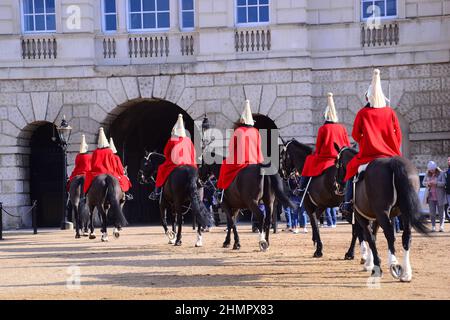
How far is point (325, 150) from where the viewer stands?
15.5 meters

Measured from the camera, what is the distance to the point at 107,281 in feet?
40.7

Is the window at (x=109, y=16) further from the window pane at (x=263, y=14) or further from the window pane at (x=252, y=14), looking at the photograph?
the window pane at (x=263, y=14)

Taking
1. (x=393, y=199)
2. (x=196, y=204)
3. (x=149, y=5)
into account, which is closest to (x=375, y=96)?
(x=393, y=199)

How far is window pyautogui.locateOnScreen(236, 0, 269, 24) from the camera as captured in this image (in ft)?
89.4

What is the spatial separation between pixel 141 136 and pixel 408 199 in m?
20.6

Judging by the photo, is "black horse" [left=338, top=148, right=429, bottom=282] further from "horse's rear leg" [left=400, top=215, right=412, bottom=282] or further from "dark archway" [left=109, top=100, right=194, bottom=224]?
"dark archway" [left=109, top=100, right=194, bottom=224]

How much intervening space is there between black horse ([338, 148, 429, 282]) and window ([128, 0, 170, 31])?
55.3 feet

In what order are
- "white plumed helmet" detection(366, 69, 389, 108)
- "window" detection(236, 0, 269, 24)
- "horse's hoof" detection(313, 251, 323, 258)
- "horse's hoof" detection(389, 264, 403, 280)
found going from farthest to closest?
"window" detection(236, 0, 269, 24), "horse's hoof" detection(313, 251, 323, 258), "white plumed helmet" detection(366, 69, 389, 108), "horse's hoof" detection(389, 264, 403, 280)

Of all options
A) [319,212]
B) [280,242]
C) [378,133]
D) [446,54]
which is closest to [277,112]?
[446,54]

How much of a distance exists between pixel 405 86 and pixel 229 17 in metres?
5.46

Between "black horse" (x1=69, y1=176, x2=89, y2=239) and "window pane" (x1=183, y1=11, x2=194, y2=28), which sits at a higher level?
"window pane" (x1=183, y1=11, x2=194, y2=28)

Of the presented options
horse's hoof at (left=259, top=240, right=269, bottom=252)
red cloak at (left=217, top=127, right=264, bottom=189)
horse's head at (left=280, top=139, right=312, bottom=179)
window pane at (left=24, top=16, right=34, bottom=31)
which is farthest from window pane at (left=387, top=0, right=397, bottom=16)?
horse's hoof at (left=259, top=240, right=269, bottom=252)

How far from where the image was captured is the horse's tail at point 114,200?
19766mm

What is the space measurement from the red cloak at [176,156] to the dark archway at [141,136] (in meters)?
10.1
